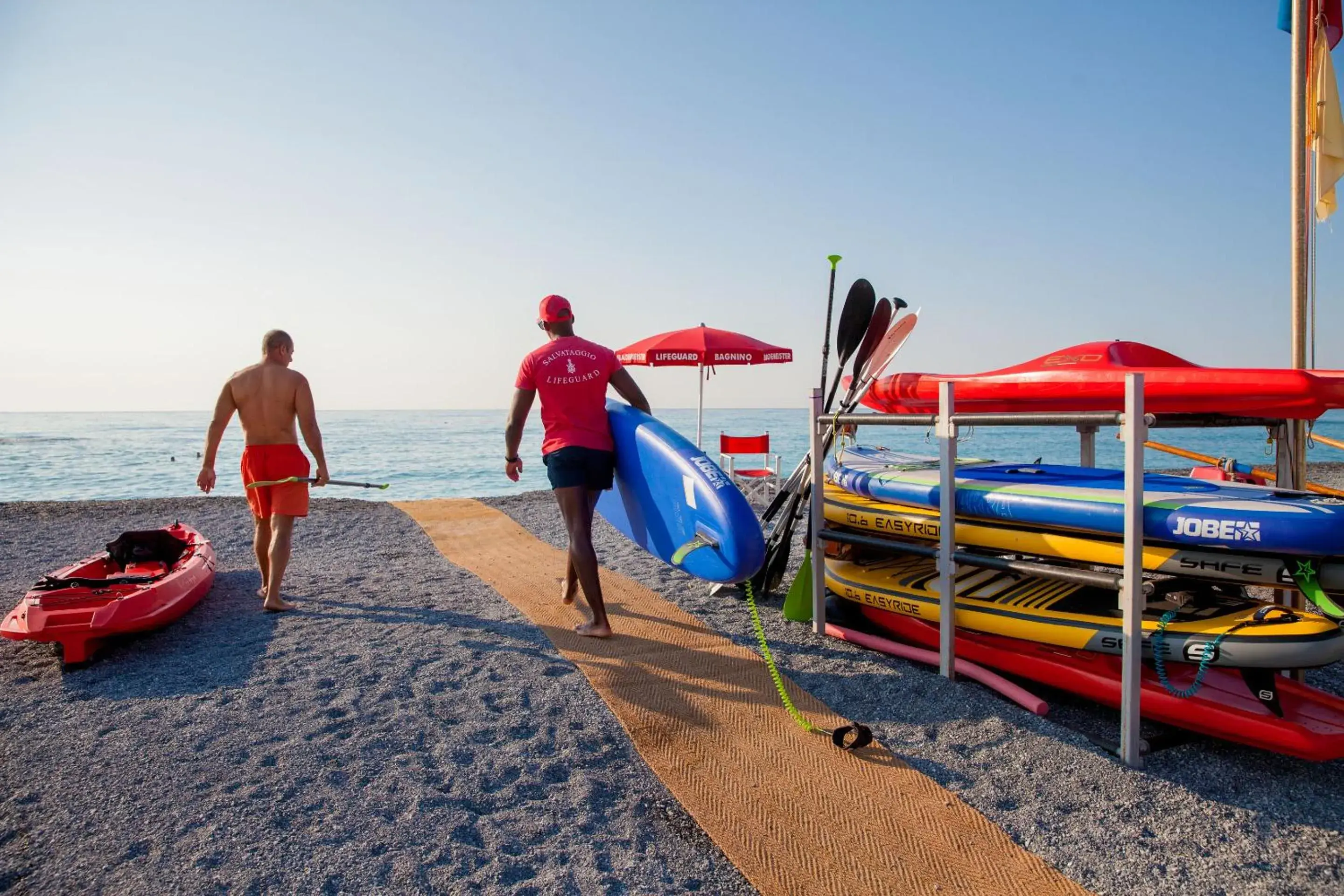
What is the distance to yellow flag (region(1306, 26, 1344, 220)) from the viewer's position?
5078 mm

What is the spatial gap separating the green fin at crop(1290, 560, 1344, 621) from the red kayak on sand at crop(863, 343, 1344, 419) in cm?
86

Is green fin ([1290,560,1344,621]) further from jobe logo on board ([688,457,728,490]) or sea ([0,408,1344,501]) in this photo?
jobe logo on board ([688,457,728,490])

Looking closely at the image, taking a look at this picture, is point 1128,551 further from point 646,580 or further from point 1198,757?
point 646,580

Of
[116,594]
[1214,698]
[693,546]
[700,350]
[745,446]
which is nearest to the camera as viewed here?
[1214,698]

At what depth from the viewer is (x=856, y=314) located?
195 inches

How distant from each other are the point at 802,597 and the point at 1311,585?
2.51 meters

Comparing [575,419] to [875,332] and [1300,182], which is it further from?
[1300,182]

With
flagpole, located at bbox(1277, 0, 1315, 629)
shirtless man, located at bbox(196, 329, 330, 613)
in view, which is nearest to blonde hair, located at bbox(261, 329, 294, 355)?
shirtless man, located at bbox(196, 329, 330, 613)

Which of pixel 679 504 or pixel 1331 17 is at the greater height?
pixel 1331 17

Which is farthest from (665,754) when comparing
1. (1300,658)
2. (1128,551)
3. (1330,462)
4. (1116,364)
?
(1330,462)

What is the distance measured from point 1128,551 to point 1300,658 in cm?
66

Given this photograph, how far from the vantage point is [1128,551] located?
2869 millimetres

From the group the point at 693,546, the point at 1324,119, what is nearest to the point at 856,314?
the point at 693,546

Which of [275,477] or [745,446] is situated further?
[745,446]
